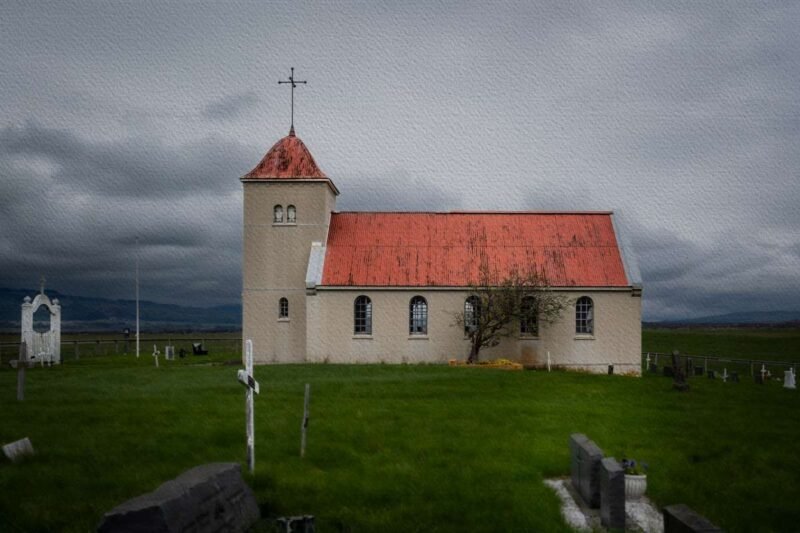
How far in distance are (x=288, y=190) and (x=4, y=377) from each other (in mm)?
16891

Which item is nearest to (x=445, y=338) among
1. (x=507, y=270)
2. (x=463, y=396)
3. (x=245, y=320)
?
(x=507, y=270)

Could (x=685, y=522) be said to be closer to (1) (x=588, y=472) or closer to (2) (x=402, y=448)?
(1) (x=588, y=472)

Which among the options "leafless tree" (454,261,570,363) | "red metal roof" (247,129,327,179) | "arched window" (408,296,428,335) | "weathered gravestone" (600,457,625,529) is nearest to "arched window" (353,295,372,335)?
"arched window" (408,296,428,335)

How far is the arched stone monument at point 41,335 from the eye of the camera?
1542 inches

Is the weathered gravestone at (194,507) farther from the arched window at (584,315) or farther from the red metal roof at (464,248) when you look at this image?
the arched window at (584,315)

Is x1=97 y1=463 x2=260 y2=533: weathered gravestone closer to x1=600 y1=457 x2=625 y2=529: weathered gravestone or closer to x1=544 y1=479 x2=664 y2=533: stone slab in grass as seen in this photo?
x1=544 y1=479 x2=664 y2=533: stone slab in grass

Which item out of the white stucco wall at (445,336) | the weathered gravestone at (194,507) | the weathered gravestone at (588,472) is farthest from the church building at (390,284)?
the weathered gravestone at (194,507)

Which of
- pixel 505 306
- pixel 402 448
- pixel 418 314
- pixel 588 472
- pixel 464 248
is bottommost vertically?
pixel 402 448

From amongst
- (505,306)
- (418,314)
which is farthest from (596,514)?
(418,314)

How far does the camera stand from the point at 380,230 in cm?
4131

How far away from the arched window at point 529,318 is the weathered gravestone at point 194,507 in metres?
27.9

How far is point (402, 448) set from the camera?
15039 mm

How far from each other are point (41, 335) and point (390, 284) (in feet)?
68.6

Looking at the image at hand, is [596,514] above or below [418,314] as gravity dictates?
below
